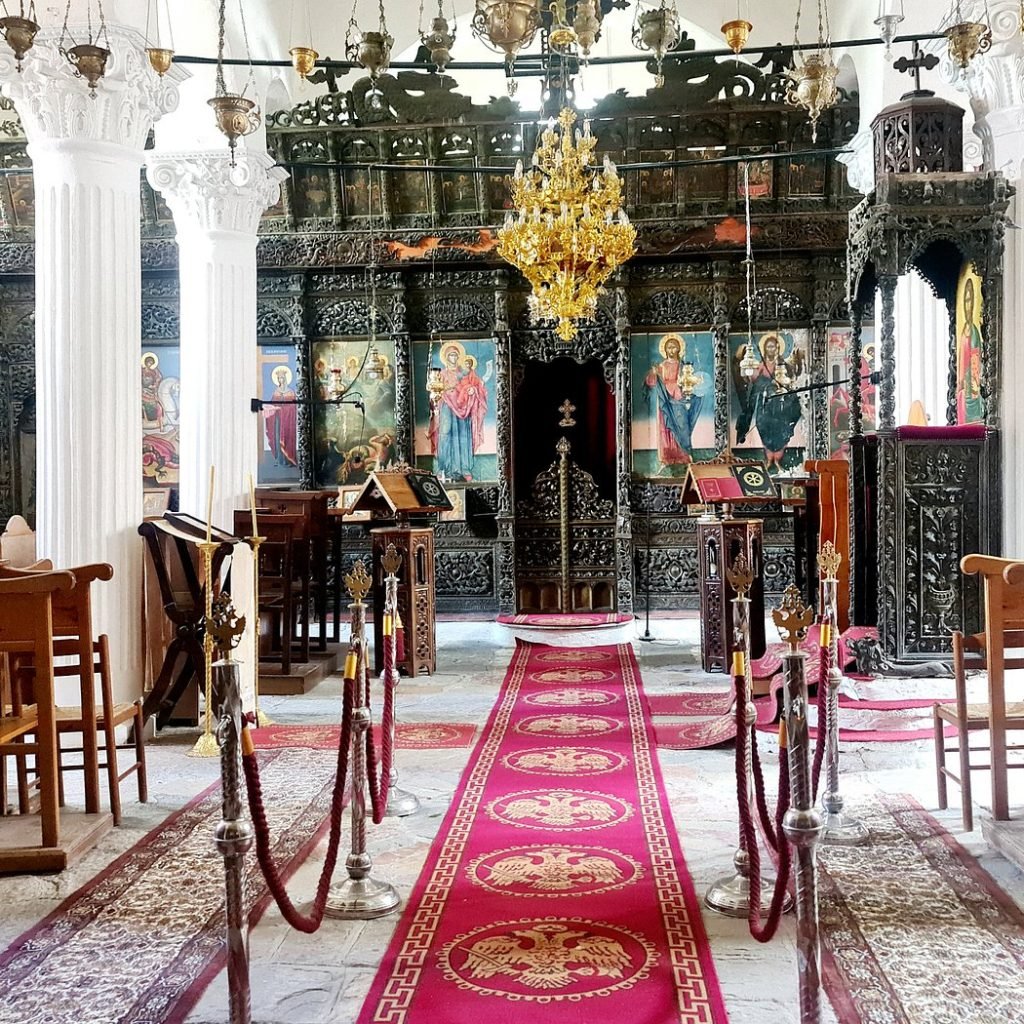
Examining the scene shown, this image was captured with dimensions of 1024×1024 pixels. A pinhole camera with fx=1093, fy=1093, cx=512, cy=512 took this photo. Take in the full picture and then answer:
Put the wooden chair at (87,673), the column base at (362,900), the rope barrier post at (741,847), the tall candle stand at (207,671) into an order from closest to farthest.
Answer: the rope barrier post at (741,847) < the column base at (362,900) < the wooden chair at (87,673) < the tall candle stand at (207,671)

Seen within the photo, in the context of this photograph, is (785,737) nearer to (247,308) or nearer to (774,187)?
(247,308)

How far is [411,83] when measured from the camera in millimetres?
11359

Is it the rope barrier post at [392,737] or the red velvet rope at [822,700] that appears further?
the rope barrier post at [392,737]

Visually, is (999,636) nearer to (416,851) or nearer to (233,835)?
(416,851)

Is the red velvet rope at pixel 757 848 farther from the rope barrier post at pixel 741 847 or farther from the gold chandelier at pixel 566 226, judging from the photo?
the gold chandelier at pixel 566 226

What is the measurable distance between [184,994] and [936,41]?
25.8ft

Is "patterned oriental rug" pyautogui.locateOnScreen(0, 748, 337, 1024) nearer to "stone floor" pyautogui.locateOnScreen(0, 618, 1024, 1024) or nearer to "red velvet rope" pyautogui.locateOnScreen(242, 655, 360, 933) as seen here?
"stone floor" pyautogui.locateOnScreen(0, 618, 1024, 1024)

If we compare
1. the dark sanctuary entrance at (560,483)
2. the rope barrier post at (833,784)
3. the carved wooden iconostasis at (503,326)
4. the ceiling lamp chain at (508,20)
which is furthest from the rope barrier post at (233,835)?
the carved wooden iconostasis at (503,326)

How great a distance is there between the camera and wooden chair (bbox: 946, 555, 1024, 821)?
3848mm

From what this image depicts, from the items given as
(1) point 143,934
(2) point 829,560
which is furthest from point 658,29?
(1) point 143,934

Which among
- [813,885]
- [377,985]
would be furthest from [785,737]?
[377,985]

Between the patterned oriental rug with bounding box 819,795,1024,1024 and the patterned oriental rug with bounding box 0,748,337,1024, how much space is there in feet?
5.70

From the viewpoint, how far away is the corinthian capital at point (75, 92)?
600 centimetres

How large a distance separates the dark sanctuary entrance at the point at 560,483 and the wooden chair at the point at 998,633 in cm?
761
